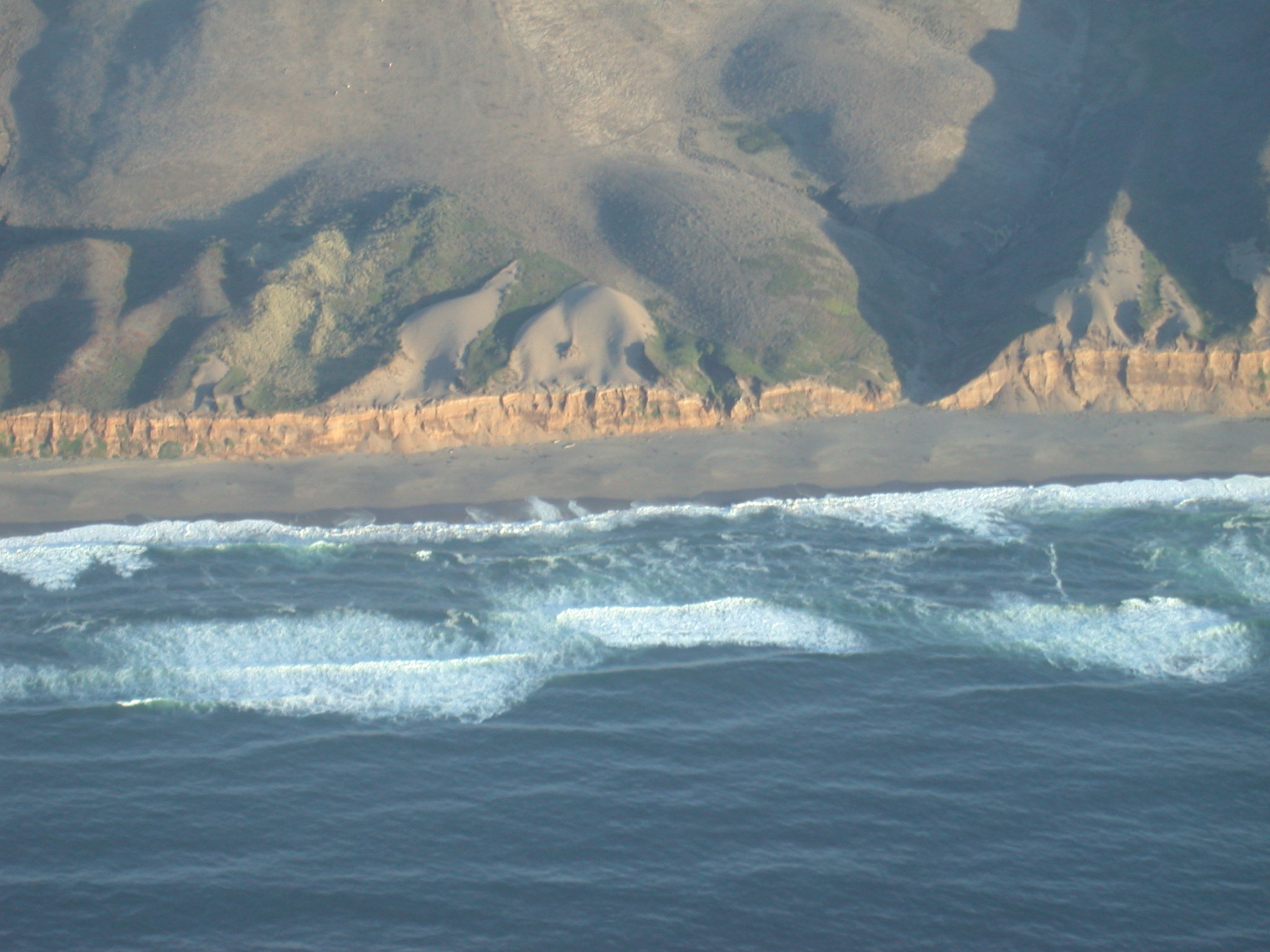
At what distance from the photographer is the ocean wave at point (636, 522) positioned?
30.4 m

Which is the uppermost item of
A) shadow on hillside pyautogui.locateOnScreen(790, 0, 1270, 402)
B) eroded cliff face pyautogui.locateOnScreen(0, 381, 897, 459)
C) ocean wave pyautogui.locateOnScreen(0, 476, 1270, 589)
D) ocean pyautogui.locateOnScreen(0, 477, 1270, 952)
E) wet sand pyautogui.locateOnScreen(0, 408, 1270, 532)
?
shadow on hillside pyautogui.locateOnScreen(790, 0, 1270, 402)

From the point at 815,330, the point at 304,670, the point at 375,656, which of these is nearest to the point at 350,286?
the point at 815,330

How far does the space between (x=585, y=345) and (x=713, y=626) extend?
13788 millimetres

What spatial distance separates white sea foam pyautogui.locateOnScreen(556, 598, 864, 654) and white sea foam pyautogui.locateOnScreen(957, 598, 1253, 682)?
3.39 m

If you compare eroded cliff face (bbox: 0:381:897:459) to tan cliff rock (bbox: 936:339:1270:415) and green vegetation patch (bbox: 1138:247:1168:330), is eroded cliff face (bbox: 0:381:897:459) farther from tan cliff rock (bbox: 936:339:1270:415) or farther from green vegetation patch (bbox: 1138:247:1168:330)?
green vegetation patch (bbox: 1138:247:1168:330)

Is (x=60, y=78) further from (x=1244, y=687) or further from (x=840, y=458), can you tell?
(x=1244, y=687)

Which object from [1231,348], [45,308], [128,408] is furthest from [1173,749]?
[45,308]

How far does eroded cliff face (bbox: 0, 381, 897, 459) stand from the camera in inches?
1350

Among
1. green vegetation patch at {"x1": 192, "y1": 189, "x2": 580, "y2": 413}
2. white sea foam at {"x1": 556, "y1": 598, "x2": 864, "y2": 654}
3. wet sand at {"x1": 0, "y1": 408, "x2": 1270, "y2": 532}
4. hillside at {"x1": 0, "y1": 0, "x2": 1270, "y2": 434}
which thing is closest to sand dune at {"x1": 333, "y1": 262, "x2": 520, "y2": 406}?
hillside at {"x1": 0, "y1": 0, "x2": 1270, "y2": 434}

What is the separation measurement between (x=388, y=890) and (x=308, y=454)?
19.4 metres

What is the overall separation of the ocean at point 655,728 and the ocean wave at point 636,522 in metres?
0.13

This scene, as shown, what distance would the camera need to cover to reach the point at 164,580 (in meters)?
28.7

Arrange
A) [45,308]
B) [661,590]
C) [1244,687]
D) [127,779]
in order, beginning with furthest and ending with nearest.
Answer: [45,308]
[661,590]
[1244,687]
[127,779]

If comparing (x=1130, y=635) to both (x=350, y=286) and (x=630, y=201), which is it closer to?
(x=630, y=201)
